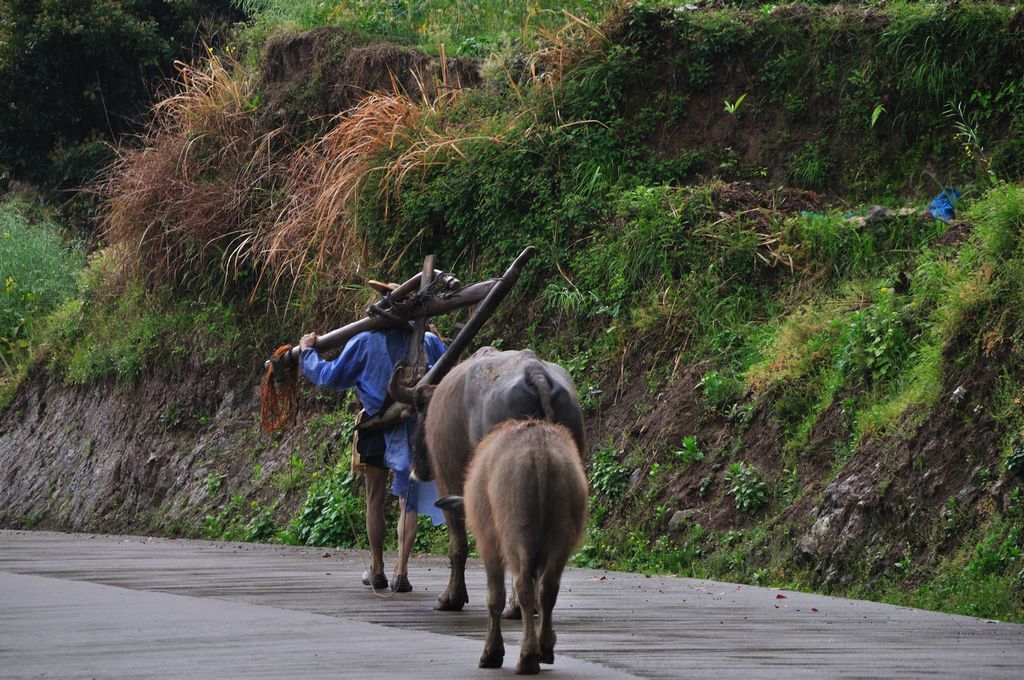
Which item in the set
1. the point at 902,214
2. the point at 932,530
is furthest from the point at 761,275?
the point at 932,530

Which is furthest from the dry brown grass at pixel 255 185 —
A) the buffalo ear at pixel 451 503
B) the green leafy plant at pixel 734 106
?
the buffalo ear at pixel 451 503

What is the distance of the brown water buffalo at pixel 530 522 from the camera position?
268 inches

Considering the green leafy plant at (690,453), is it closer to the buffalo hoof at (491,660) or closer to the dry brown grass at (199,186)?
the buffalo hoof at (491,660)

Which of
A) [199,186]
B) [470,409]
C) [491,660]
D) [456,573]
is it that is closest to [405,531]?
[456,573]

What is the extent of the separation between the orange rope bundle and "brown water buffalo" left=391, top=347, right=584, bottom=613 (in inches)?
80.2

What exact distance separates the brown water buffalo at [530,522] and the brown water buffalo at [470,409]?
69cm

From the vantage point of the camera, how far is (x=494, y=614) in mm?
7066

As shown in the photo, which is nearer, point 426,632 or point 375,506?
point 426,632

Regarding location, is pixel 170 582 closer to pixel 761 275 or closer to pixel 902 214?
pixel 761 275

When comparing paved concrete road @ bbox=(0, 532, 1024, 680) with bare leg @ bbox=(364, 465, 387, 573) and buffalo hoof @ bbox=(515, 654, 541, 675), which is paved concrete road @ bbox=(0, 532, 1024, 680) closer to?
buffalo hoof @ bbox=(515, 654, 541, 675)

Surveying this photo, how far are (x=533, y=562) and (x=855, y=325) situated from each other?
674 centimetres

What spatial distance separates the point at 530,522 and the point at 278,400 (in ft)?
18.5

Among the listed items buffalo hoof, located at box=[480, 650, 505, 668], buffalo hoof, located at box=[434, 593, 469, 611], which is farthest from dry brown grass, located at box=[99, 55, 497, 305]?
buffalo hoof, located at box=[480, 650, 505, 668]

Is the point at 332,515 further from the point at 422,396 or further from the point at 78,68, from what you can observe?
the point at 78,68
